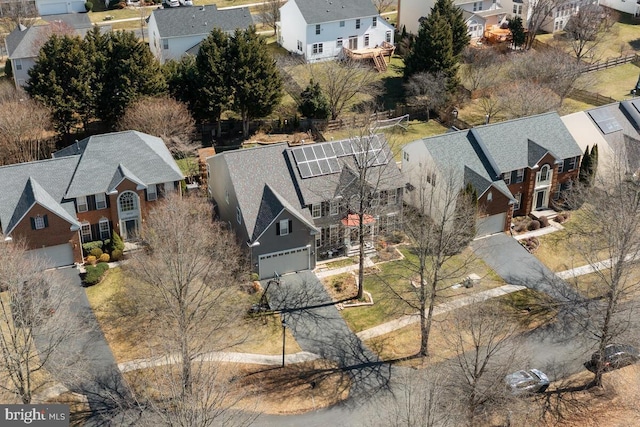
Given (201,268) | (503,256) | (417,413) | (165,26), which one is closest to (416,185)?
(503,256)

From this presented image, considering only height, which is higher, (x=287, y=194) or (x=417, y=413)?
(x=287, y=194)

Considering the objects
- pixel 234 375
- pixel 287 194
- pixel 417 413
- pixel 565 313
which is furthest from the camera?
pixel 287 194

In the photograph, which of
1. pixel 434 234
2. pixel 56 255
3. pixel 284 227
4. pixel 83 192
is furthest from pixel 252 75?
pixel 434 234

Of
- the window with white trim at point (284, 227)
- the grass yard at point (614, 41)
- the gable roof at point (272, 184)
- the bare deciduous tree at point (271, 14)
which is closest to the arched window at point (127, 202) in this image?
the gable roof at point (272, 184)

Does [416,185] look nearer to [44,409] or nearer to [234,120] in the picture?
[234,120]

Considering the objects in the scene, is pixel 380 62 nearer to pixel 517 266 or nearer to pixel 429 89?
pixel 429 89

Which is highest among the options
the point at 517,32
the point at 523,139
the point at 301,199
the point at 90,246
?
the point at 517,32

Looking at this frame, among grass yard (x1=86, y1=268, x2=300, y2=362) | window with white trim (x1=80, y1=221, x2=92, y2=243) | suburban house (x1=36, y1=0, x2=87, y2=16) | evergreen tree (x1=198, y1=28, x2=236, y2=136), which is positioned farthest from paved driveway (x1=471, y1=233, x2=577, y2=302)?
suburban house (x1=36, y1=0, x2=87, y2=16)
